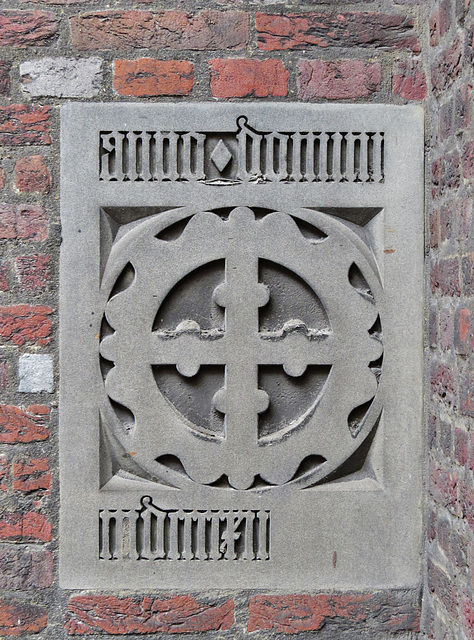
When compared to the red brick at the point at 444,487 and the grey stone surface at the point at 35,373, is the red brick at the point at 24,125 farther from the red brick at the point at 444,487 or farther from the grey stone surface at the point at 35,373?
the red brick at the point at 444,487

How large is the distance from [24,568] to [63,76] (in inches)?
51.8

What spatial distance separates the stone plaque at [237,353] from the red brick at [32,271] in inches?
2.0

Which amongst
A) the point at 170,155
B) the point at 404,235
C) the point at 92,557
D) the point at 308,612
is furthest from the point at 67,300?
the point at 308,612

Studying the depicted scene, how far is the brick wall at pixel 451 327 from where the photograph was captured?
1.32 meters

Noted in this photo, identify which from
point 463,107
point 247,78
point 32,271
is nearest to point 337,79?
point 247,78

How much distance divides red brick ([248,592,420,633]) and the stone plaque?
0.05m

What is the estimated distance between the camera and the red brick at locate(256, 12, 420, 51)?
1534mm

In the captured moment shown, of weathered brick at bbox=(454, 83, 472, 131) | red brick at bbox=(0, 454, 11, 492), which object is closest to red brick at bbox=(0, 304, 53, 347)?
red brick at bbox=(0, 454, 11, 492)

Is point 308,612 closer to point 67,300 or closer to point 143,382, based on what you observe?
point 143,382

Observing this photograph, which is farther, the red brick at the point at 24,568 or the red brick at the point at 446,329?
the red brick at the point at 24,568

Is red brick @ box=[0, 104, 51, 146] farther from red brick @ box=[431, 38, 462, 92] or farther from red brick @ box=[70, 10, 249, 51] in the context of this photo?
red brick @ box=[431, 38, 462, 92]

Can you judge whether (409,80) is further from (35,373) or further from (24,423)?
(24,423)

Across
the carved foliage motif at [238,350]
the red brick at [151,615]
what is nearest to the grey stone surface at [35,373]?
the carved foliage motif at [238,350]

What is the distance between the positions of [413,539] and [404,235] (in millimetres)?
813
